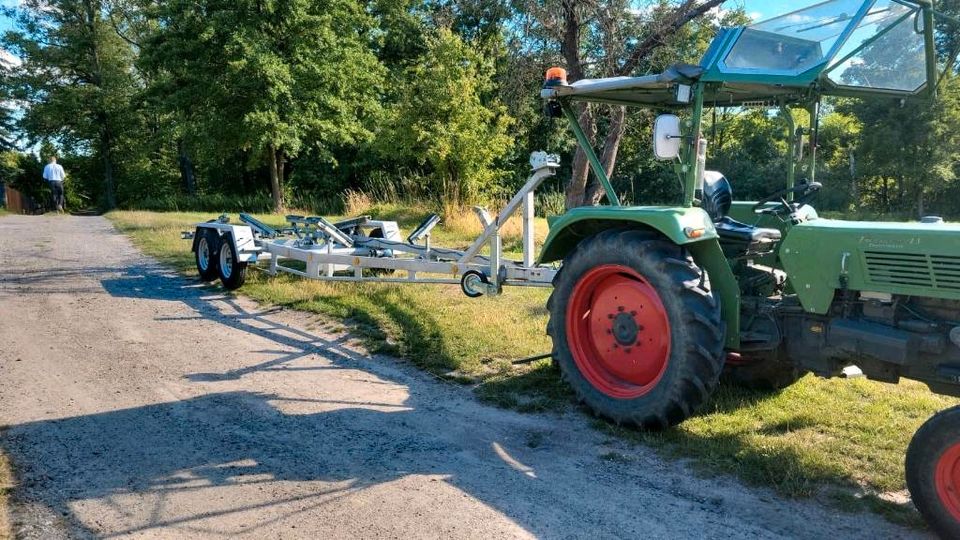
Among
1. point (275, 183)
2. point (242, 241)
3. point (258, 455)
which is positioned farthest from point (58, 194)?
point (258, 455)

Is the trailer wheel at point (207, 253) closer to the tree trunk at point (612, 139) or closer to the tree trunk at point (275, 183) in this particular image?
the tree trunk at point (612, 139)

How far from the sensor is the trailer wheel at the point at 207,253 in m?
9.51

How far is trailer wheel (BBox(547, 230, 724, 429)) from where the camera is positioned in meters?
3.99

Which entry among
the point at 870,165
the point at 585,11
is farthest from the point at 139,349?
the point at 870,165

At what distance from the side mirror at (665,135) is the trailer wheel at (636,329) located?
1.79ft

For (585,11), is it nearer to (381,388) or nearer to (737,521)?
(381,388)

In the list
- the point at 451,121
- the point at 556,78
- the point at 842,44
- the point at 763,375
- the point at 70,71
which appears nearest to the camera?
the point at 842,44

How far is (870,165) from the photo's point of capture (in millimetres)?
23344

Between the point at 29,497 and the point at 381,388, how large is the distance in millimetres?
2423

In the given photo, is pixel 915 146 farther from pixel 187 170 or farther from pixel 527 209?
pixel 187 170

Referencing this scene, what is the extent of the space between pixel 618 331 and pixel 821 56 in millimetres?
2043

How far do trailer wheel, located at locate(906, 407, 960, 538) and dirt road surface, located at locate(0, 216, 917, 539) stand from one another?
7.6 inches

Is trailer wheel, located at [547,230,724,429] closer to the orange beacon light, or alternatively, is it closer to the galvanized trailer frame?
the galvanized trailer frame

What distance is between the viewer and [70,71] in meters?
33.9
